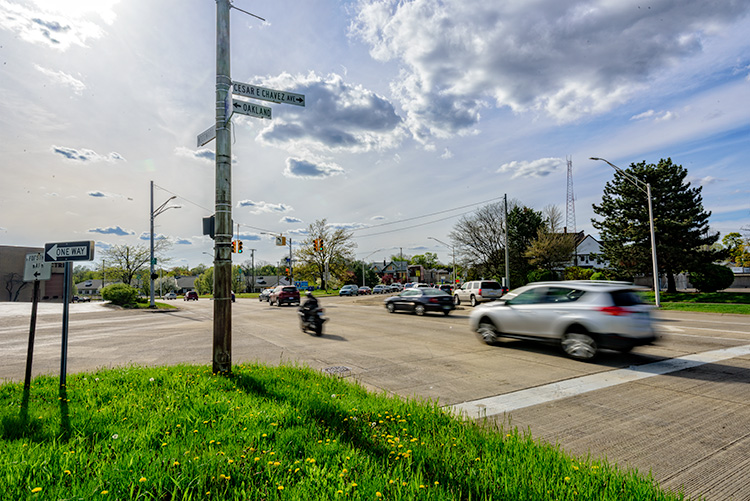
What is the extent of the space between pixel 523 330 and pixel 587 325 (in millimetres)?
1647

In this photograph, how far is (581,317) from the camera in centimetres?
→ 812

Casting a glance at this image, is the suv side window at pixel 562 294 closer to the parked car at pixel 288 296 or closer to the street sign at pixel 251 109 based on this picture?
the street sign at pixel 251 109

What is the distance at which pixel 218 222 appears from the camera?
680 cm

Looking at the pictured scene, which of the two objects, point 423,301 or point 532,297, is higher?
point 532,297

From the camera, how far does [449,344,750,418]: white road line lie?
5266 millimetres

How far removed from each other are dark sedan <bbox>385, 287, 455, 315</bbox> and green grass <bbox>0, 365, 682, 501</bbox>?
604 inches

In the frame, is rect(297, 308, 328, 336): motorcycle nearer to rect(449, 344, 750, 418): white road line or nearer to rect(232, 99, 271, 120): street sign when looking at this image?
rect(232, 99, 271, 120): street sign

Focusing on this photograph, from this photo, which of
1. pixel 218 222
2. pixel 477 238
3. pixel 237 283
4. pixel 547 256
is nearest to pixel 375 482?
pixel 218 222

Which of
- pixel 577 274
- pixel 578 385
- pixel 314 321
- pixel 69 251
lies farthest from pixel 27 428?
pixel 577 274

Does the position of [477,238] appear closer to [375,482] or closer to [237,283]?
[375,482]

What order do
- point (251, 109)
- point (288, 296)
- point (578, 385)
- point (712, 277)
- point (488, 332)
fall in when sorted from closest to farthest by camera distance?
point (578, 385)
point (251, 109)
point (488, 332)
point (712, 277)
point (288, 296)

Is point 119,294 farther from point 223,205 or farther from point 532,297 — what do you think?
point 532,297

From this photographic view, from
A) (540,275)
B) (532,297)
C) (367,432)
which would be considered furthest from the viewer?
(540,275)

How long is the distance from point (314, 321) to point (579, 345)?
8.53 metres
